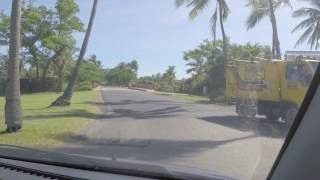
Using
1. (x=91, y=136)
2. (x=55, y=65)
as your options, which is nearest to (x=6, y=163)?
(x=91, y=136)

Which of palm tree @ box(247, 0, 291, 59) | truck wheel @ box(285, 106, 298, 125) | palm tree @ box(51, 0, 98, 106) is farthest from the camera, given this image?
palm tree @ box(51, 0, 98, 106)

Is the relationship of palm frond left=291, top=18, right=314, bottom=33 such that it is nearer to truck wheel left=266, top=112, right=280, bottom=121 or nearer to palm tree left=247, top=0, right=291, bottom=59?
palm tree left=247, top=0, right=291, bottom=59

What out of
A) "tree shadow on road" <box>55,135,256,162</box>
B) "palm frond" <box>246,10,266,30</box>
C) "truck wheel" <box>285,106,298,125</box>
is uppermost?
"palm frond" <box>246,10,266,30</box>

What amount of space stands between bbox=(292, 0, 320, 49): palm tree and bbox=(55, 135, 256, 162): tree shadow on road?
282 inches

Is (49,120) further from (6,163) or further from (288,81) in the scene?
(6,163)

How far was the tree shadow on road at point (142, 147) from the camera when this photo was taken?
1170 cm

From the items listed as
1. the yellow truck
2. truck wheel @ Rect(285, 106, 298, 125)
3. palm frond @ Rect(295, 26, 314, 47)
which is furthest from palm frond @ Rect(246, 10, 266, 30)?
the yellow truck

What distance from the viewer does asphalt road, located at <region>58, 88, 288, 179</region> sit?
950cm

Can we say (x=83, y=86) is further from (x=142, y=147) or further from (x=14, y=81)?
(x=142, y=147)

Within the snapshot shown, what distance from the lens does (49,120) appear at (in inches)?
777

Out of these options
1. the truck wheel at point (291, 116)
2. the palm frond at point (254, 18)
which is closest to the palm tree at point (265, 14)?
the palm frond at point (254, 18)

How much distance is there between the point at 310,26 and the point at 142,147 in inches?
375

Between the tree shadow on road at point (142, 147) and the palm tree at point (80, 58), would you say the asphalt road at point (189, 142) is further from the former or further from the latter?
the palm tree at point (80, 58)

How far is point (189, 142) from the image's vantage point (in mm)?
14062
